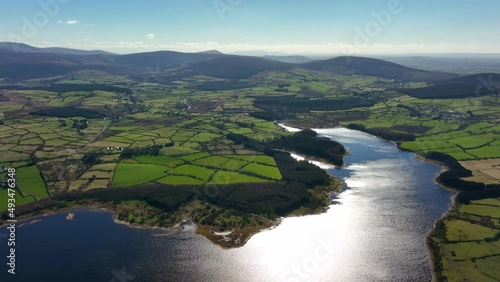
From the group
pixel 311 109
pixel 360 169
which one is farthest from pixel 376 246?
pixel 311 109

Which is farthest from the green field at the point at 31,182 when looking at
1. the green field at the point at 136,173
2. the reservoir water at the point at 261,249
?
the green field at the point at 136,173

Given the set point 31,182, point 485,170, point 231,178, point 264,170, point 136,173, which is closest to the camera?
point 31,182

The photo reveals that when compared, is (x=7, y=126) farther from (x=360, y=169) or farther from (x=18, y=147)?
(x=360, y=169)

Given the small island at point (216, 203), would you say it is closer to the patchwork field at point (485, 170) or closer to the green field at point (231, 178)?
the green field at point (231, 178)

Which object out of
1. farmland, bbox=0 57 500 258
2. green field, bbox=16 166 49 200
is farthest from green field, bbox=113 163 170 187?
green field, bbox=16 166 49 200

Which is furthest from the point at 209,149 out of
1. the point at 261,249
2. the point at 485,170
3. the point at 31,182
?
the point at 485,170

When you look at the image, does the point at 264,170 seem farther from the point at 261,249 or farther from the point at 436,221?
the point at 436,221

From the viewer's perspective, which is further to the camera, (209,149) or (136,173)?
(209,149)

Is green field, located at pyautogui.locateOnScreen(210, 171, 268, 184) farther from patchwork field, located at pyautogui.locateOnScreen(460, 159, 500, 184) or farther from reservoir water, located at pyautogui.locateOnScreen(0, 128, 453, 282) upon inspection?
patchwork field, located at pyautogui.locateOnScreen(460, 159, 500, 184)
